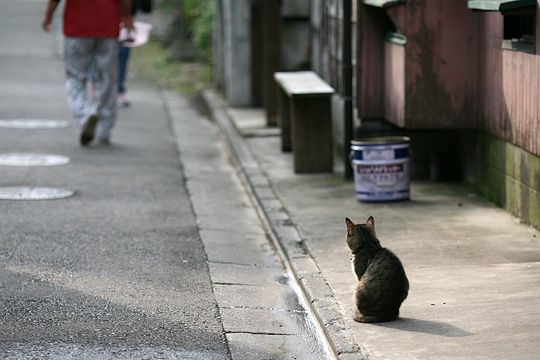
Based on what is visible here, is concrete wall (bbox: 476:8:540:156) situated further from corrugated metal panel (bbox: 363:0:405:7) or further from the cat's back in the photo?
the cat's back

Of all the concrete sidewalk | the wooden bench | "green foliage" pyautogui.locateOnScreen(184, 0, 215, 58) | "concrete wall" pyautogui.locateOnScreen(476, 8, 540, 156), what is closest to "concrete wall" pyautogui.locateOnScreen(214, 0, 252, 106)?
"green foliage" pyautogui.locateOnScreen(184, 0, 215, 58)

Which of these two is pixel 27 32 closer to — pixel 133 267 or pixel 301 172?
pixel 301 172

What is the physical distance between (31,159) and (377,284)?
7.23 m

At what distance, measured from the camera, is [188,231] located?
32.5 feet

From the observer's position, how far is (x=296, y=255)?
28.7 feet

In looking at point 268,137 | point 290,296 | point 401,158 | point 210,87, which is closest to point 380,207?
point 401,158

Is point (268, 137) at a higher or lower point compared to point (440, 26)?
lower

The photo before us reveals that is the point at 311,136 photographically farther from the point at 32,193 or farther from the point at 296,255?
the point at 296,255

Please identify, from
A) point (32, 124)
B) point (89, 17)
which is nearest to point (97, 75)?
point (89, 17)

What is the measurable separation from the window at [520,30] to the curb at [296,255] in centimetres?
209

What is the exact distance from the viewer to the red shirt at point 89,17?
14.4 m

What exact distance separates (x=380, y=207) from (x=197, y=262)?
220cm

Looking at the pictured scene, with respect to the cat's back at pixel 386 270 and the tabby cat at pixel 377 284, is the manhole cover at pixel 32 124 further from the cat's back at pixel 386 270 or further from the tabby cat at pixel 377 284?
the cat's back at pixel 386 270

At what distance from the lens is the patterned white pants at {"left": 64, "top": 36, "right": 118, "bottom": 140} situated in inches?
573
